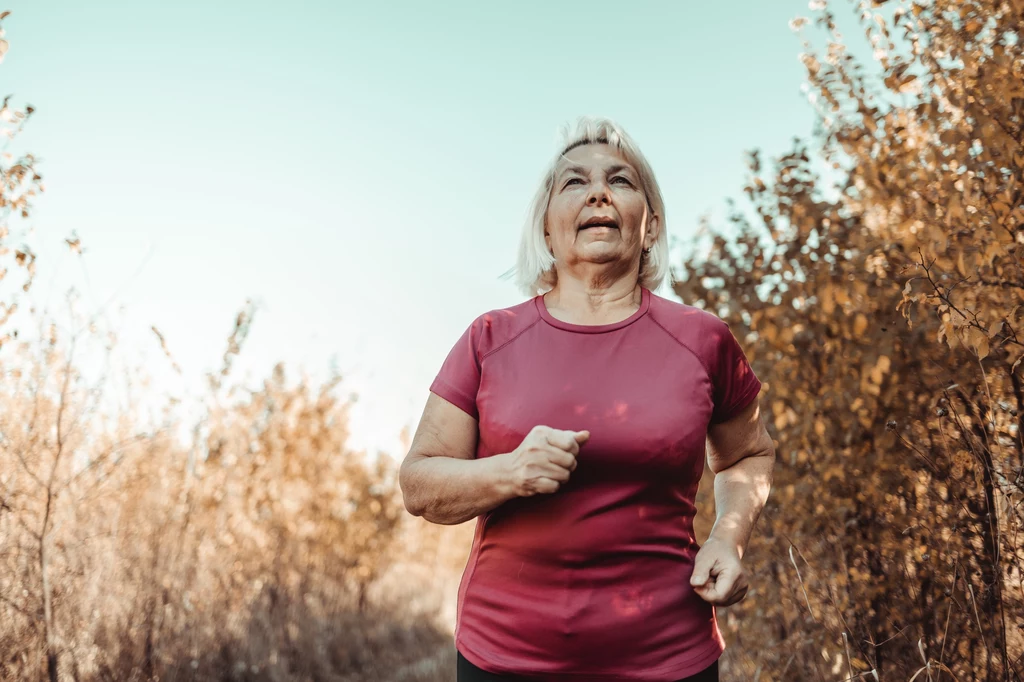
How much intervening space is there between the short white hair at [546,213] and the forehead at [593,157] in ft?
0.07

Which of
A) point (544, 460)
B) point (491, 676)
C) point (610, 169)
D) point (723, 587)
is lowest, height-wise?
point (491, 676)

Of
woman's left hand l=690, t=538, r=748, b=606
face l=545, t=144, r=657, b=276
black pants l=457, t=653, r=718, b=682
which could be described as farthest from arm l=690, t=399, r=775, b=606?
face l=545, t=144, r=657, b=276

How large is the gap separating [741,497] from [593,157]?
Answer: 81 centimetres

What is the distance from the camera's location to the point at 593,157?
1807 mm

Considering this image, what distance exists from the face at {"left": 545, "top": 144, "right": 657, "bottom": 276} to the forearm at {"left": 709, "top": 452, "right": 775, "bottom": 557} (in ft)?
1.67

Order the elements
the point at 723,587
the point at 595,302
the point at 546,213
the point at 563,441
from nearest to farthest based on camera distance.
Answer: the point at 563,441
the point at 723,587
the point at 595,302
the point at 546,213

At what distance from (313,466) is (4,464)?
152 inches

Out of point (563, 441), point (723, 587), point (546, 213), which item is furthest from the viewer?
point (546, 213)

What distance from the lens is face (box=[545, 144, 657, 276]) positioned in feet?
5.65

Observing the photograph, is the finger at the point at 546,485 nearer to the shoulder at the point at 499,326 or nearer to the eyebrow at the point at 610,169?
the shoulder at the point at 499,326

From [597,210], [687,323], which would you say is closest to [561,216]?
[597,210]

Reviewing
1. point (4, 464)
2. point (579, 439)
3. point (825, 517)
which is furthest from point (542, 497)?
point (4, 464)

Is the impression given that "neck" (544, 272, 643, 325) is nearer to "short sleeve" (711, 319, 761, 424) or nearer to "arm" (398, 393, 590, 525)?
"short sleeve" (711, 319, 761, 424)

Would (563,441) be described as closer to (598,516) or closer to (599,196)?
(598,516)
